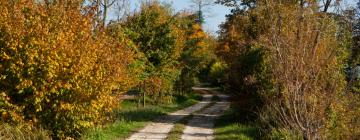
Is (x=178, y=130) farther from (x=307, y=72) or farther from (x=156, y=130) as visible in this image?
(x=307, y=72)

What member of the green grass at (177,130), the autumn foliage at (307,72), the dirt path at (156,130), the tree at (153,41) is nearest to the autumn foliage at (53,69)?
the dirt path at (156,130)

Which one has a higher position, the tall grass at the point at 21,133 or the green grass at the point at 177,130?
the tall grass at the point at 21,133

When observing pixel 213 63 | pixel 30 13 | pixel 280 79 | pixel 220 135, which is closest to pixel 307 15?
pixel 280 79

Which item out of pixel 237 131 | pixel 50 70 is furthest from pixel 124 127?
pixel 50 70

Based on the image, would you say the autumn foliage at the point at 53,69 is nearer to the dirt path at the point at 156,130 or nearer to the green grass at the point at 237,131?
the dirt path at the point at 156,130

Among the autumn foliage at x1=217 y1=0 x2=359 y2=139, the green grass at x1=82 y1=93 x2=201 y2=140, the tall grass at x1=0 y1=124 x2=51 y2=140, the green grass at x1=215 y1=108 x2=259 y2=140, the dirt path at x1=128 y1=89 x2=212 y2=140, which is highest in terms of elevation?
the autumn foliage at x1=217 y1=0 x2=359 y2=139

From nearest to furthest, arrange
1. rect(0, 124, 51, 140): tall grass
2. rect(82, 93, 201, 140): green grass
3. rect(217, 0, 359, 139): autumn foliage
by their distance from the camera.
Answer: rect(217, 0, 359, 139): autumn foliage
rect(0, 124, 51, 140): tall grass
rect(82, 93, 201, 140): green grass

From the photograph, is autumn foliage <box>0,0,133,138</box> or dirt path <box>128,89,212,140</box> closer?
autumn foliage <box>0,0,133,138</box>

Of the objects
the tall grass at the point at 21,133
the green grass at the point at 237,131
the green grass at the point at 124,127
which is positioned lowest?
the green grass at the point at 237,131

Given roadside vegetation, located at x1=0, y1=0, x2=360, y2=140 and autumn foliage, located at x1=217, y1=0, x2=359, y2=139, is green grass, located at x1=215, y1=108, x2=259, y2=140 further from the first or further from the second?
autumn foliage, located at x1=217, y1=0, x2=359, y2=139

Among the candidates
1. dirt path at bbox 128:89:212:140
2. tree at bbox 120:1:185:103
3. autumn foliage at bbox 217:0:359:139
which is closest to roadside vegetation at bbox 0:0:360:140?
autumn foliage at bbox 217:0:359:139

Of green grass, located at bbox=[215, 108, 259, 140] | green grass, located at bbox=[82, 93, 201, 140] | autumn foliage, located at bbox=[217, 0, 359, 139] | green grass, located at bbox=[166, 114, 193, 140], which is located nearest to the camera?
autumn foliage, located at bbox=[217, 0, 359, 139]

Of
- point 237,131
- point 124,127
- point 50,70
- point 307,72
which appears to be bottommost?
point 237,131

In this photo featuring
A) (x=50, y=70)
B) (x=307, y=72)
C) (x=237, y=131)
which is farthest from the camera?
(x=237, y=131)
